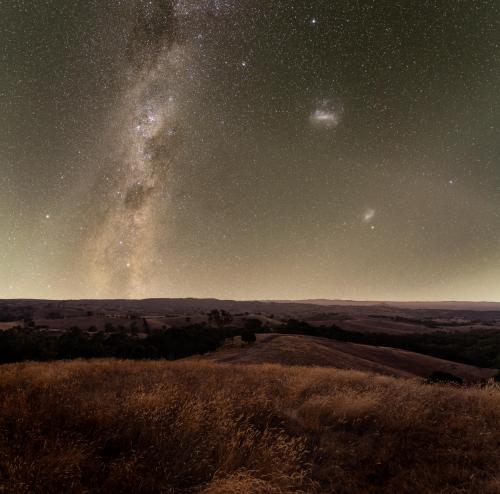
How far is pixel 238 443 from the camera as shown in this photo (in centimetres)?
491

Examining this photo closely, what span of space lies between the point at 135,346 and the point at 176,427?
27.0 m

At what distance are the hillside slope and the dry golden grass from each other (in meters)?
12.5

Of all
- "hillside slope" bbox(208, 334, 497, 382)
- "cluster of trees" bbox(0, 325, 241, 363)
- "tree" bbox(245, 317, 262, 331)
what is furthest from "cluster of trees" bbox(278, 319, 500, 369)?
"cluster of trees" bbox(0, 325, 241, 363)

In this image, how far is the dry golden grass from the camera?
13.1 feet

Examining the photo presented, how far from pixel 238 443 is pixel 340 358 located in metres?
24.3

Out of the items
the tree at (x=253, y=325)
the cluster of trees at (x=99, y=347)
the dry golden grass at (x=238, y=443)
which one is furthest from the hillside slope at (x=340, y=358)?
the tree at (x=253, y=325)

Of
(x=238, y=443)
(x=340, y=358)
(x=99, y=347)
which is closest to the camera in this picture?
(x=238, y=443)

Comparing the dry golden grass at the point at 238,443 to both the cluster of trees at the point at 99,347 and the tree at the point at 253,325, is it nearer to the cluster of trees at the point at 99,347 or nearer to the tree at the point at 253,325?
the cluster of trees at the point at 99,347

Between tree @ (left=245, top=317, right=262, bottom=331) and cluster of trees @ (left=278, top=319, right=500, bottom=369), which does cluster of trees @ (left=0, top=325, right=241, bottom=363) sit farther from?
cluster of trees @ (left=278, top=319, right=500, bottom=369)

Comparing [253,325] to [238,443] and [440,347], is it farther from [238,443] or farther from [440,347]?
[238,443]

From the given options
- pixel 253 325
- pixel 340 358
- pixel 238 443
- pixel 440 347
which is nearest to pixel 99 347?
pixel 340 358

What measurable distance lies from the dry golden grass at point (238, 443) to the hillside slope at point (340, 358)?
492 inches

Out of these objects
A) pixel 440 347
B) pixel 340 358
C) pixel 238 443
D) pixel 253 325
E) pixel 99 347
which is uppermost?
pixel 238 443

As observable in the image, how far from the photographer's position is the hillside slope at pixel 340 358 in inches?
903
